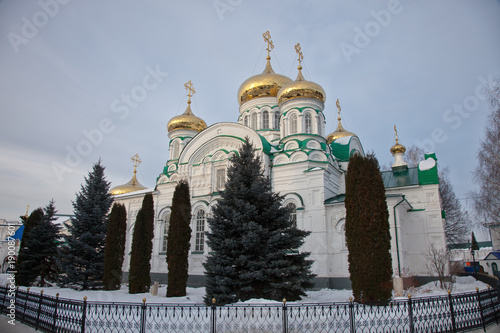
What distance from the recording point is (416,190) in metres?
16.3

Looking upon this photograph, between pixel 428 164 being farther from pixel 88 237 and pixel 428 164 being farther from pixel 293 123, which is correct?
pixel 88 237

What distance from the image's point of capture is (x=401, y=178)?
17.1 meters

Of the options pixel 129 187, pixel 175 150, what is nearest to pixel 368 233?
pixel 175 150

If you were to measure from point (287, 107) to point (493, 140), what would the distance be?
8.95 meters

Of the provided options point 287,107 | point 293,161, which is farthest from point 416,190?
point 287,107

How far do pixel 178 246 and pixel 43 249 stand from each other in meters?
7.56

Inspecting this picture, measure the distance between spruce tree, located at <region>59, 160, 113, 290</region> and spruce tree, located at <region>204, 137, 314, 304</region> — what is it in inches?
284

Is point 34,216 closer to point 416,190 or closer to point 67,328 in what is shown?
point 67,328

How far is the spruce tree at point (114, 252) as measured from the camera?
14109mm

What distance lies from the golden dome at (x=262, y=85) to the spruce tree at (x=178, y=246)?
33.2 feet

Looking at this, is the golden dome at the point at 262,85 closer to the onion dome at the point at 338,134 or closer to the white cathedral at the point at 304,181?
the white cathedral at the point at 304,181

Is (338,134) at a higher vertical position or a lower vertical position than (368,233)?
higher

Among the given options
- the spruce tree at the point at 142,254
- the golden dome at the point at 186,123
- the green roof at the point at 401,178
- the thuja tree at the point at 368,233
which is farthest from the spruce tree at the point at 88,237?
the green roof at the point at 401,178

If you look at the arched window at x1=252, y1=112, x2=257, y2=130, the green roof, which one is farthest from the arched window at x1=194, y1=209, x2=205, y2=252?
the green roof
